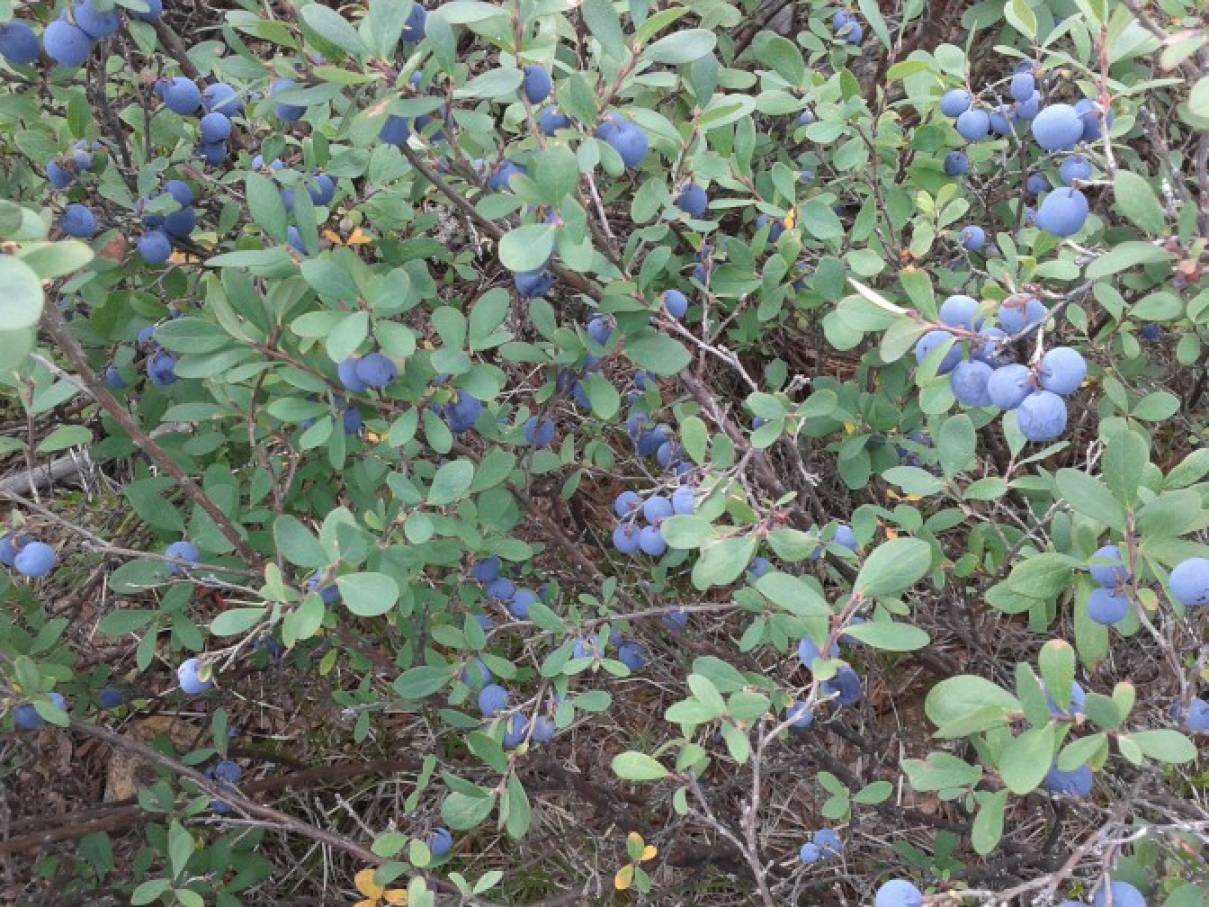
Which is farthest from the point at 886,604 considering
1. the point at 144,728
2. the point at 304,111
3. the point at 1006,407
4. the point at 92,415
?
the point at 144,728

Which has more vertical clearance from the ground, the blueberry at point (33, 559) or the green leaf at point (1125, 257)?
the green leaf at point (1125, 257)

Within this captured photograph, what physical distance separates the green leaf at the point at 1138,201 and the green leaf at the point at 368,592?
962 millimetres

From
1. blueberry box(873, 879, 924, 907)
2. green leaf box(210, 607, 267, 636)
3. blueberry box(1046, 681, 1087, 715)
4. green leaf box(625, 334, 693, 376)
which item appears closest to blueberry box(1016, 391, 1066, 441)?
blueberry box(1046, 681, 1087, 715)

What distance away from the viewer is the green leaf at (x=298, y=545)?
1.45 metres

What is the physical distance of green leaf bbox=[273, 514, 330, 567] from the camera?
1.45 metres

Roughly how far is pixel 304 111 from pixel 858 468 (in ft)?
3.84

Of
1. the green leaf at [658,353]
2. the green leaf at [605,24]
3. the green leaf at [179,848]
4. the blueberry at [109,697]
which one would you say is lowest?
the blueberry at [109,697]

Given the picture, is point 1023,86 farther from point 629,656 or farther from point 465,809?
point 465,809

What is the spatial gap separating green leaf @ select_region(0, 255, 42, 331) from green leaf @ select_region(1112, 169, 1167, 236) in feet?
3.45

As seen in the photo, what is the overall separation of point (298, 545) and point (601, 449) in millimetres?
758

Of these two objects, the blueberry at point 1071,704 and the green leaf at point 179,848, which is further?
the green leaf at point 179,848

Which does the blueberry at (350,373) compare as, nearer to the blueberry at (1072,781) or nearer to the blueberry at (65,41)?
the blueberry at (65,41)

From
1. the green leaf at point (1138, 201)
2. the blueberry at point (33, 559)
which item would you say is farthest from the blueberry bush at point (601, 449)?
the blueberry at point (33, 559)

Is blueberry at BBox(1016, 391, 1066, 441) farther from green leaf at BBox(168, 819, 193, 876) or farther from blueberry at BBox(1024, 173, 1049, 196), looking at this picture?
green leaf at BBox(168, 819, 193, 876)
